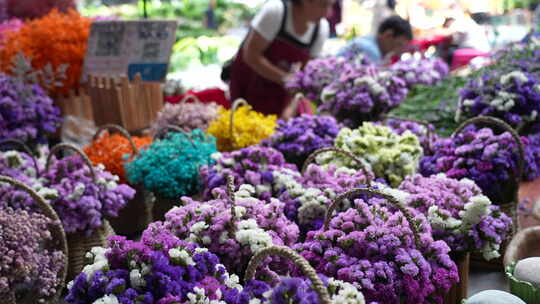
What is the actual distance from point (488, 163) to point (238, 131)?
116cm

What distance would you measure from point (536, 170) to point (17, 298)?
182 cm

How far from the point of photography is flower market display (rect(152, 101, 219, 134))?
300 centimetres

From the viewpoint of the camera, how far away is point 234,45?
6539 mm

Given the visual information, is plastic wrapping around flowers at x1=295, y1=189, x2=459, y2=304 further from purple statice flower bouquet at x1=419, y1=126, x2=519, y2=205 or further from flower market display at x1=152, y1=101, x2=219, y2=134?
flower market display at x1=152, y1=101, x2=219, y2=134

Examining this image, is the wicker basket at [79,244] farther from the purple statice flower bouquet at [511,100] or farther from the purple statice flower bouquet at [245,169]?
the purple statice flower bouquet at [511,100]

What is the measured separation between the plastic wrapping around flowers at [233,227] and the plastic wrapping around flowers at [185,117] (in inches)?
51.2

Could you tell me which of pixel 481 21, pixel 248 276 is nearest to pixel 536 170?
pixel 248 276

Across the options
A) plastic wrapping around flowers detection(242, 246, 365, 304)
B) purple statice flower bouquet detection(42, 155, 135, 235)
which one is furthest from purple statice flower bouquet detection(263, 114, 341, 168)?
plastic wrapping around flowers detection(242, 246, 365, 304)

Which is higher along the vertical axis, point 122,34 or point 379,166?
point 122,34

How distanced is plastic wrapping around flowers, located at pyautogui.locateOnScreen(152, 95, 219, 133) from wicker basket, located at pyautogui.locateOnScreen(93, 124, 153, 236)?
40 centimetres

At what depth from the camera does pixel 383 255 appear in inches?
57.2

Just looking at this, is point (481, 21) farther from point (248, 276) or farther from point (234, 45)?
point (248, 276)

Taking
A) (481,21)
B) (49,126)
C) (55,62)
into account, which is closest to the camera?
(49,126)

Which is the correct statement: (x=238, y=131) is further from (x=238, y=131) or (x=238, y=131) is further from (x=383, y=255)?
(x=383, y=255)
